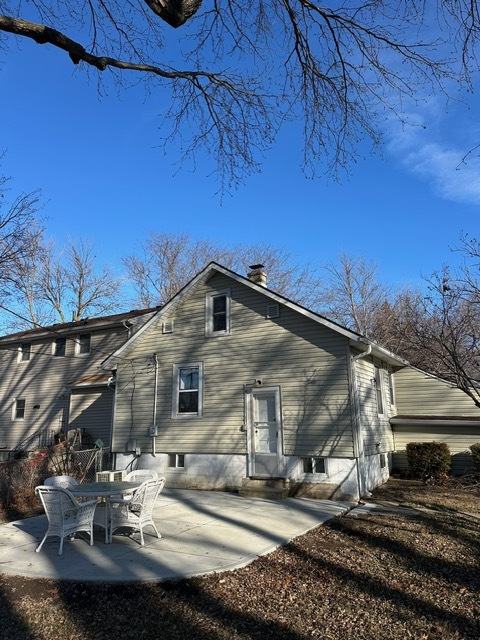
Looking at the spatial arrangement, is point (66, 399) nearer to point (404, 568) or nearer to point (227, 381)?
point (227, 381)

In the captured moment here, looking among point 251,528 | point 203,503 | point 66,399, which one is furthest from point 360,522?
point 66,399

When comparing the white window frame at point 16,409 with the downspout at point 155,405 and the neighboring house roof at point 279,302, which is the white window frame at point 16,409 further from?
the downspout at point 155,405

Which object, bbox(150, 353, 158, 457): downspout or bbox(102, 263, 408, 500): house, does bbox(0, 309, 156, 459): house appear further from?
bbox(102, 263, 408, 500): house

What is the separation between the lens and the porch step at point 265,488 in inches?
404

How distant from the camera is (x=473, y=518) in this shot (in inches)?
308

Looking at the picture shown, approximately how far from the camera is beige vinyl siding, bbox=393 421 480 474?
12594 mm

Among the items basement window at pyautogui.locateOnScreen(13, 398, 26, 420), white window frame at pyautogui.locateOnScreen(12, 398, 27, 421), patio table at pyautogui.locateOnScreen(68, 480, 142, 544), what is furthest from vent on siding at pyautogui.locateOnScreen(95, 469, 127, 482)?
basement window at pyautogui.locateOnScreen(13, 398, 26, 420)

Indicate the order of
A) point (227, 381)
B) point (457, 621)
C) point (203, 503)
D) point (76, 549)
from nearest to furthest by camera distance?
point (457, 621), point (76, 549), point (203, 503), point (227, 381)

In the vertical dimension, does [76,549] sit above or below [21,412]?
below

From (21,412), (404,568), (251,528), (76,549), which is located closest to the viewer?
(404,568)

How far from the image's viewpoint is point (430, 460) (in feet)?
39.8

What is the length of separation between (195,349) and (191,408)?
5.41 feet

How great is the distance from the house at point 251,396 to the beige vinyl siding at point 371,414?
5cm

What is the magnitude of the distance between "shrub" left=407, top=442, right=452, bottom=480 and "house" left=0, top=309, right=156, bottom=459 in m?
10.9
